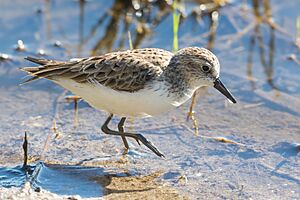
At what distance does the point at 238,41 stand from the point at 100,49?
1.74m

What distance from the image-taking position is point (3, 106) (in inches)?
281

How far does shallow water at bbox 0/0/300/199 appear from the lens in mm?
5949

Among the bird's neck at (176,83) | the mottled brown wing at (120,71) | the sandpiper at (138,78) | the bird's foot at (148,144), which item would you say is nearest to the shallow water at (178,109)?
the bird's foot at (148,144)

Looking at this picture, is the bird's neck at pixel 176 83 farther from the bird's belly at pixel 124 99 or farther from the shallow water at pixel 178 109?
the shallow water at pixel 178 109

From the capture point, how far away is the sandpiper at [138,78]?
5.81m

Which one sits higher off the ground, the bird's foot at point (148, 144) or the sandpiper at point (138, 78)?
the sandpiper at point (138, 78)

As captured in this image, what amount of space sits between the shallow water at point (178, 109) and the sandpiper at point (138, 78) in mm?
507

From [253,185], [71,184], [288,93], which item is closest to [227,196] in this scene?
[253,185]

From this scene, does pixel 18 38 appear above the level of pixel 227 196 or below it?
above

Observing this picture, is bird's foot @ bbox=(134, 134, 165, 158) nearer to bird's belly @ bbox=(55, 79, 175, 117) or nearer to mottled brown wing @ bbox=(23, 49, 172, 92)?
bird's belly @ bbox=(55, 79, 175, 117)

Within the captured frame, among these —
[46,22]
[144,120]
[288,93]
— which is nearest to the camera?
[144,120]

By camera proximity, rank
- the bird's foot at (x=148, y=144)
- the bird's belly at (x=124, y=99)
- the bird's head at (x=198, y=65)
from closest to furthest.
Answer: the bird's belly at (x=124, y=99) < the bird's head at (x=198, y=65) < the bird's foot at (x=148, y=144)

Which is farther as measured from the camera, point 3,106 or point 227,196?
point 3,106

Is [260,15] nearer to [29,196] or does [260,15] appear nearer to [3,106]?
[3,106]
